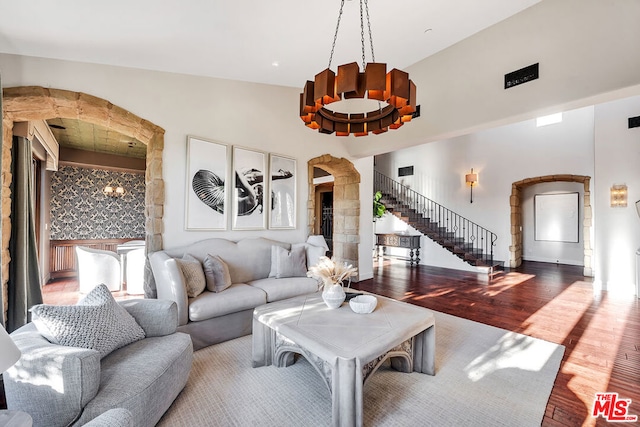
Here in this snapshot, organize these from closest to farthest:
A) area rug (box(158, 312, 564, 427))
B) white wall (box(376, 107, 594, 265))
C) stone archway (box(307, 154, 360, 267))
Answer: area rug (box(158, 312, 564, 427)), stone archway (box(307, 154, 360, 267)), white wall (box(376, 107, 594, 265))

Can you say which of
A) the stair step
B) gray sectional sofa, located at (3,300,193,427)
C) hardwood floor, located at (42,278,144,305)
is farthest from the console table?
gray sectional sofa, located at (3,300,193,427)

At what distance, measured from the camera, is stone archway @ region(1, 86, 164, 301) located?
2.65 metres

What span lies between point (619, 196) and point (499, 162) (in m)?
2.82

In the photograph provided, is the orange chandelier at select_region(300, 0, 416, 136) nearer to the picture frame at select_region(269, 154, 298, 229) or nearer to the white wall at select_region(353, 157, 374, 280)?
the picture frame at select_region(269, 154, 298, 229)

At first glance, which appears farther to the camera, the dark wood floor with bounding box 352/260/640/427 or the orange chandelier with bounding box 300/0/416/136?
the dark wood floor with bounding box 352/260/640/427

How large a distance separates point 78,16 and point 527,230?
1062cm

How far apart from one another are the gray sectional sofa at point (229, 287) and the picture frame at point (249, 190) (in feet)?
1.03

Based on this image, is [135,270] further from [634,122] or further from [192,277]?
[634,122]

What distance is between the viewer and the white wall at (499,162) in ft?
22.7

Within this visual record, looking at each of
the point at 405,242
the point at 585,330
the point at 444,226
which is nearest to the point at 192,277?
the point at 585,330

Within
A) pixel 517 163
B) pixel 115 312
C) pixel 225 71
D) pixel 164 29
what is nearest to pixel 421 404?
pixel 115 312

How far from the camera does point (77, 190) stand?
6.37 m

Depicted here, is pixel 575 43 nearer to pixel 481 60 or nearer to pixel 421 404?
pixel 481 60

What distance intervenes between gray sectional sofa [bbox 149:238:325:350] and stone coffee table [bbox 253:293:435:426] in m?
0.66
